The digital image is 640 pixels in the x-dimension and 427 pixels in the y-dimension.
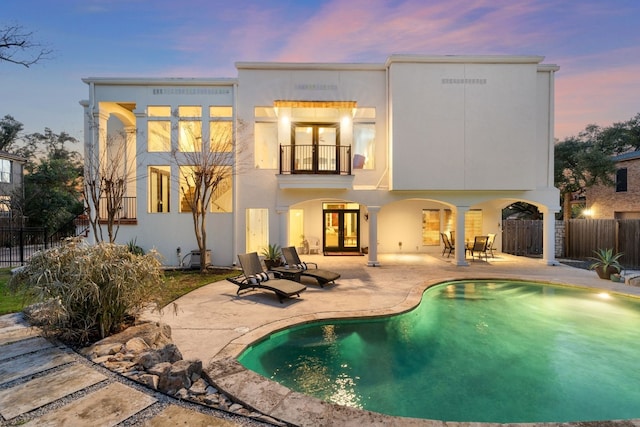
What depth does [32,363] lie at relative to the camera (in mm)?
3844

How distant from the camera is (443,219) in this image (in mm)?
16312

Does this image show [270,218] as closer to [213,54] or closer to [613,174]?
[213,54]

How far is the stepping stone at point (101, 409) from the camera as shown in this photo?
9.20 ft

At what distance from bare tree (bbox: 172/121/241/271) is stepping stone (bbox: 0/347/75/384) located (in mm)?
7215

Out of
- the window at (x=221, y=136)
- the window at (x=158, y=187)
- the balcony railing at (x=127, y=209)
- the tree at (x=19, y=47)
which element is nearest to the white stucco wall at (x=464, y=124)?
the window at (x=221, y=136)

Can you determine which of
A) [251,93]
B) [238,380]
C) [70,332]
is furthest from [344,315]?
[251,93]

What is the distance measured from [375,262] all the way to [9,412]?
11095mm

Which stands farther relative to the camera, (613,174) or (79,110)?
(613,174)

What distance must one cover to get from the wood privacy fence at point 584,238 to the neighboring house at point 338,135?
3145 mm

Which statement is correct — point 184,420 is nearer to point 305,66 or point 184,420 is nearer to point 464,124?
point 305,66

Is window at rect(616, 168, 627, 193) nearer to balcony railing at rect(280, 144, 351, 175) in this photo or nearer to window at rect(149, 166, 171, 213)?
balcony railing at rect(280, 144, 351, 175)

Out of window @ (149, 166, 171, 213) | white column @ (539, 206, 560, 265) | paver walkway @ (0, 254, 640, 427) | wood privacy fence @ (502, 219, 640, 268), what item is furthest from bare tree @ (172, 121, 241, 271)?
wood privacy fence @ (502, 219, 640, 268)

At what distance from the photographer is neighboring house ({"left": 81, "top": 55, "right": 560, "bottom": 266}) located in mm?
12312

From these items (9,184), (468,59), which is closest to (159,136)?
(468,59)
